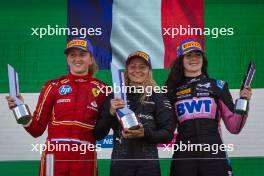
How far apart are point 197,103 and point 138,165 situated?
0.32 m

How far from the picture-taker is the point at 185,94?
70.7 inches

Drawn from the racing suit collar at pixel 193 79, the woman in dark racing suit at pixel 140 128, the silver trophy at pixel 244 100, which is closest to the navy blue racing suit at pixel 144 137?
the woman in dark racing suit at pixel 140 128

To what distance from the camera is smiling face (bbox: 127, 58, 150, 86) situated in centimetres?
177

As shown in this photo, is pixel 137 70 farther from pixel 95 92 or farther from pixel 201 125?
pixel 201 125

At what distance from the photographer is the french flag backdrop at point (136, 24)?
6.82 feet

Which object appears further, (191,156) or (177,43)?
(177,43)

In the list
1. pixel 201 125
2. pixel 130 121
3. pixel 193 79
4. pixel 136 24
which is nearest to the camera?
pixel 130 121

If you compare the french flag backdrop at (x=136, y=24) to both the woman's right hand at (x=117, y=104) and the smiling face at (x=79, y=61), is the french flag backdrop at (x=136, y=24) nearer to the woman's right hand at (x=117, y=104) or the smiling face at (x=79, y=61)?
the smiling face at (x=79, y=61)

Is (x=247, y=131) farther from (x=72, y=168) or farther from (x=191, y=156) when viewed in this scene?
(x=72, y=168)

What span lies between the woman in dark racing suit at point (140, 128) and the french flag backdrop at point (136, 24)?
30 cm

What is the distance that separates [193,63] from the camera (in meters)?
1.84

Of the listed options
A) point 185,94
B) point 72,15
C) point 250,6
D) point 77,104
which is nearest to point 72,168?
point 77,104

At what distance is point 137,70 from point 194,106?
242mm

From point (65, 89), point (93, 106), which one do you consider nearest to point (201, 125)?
point (93, 106)
